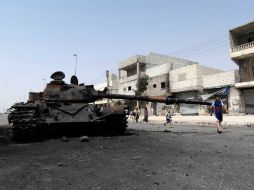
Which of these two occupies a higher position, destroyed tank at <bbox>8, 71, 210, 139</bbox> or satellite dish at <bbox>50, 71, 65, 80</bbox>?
satellite dish at <bbox>50, 71, 65, 80</bbox>

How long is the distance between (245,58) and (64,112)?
85.0 feet

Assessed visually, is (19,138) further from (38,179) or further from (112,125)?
(38,179)

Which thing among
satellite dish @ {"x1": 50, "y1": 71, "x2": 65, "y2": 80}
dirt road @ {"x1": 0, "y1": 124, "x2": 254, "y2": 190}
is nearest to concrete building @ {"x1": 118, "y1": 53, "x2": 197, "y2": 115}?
satellite dish @ {"x1": 50, "y1": 71, "x2": 65, "y2": 80}

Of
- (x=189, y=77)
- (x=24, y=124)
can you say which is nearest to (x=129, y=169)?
(x=24, y=124)

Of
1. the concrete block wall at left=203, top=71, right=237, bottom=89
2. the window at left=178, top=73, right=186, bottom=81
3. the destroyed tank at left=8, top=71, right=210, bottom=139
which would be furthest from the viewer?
the window at left=178, top=73, right=186, bottom=81

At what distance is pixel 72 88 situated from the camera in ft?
43.4

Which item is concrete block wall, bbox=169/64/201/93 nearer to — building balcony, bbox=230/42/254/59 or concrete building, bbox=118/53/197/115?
concrete building, bbox=118/53/197/115

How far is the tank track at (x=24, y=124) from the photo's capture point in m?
10.7

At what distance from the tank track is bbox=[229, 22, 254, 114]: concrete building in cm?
2526

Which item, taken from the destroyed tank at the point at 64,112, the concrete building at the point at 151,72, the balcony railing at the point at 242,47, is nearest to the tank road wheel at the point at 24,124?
the destroyed tank at the point at 64,112

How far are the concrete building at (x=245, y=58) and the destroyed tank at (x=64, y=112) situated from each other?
2112cm

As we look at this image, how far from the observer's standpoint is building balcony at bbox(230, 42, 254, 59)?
31766mm

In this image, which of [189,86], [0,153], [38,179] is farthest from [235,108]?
[38,179]

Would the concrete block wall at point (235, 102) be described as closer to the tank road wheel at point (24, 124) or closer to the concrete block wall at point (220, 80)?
the concrete block wall at point (220, 80)
